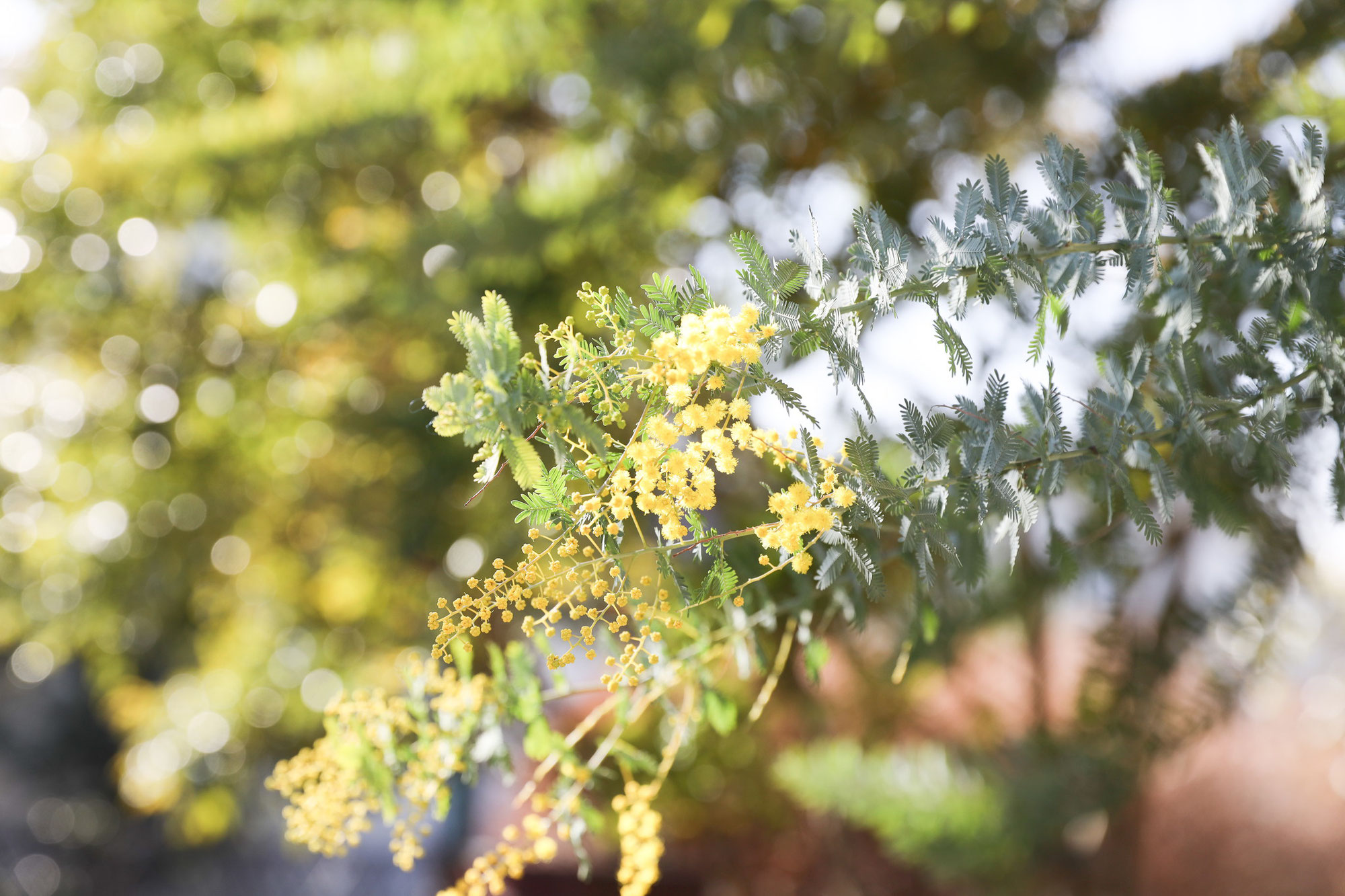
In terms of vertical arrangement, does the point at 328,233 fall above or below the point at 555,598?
below

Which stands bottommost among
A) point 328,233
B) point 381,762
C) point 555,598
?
point 328,233

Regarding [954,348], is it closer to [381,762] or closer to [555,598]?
[555,598]

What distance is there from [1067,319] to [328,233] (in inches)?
44.8

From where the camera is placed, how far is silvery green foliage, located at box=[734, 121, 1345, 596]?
0.84ft

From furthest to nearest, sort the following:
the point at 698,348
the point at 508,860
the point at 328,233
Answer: the point at 328,233, the point at 508,860, the point at 698,348

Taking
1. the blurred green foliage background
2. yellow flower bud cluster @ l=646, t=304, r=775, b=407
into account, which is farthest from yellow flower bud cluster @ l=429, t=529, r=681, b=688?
the blurred green foliage background

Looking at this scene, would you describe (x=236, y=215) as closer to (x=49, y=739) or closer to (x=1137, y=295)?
(x=1137, y=295)

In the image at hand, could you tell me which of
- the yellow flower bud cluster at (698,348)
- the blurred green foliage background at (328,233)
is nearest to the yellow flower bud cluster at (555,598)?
the yellow flower bud cluster at (698,348)

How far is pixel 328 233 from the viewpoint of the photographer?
1192mm

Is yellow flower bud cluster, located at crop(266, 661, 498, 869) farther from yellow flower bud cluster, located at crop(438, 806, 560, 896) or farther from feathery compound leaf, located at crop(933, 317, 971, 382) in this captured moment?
feathery compound leaf, located at crop(933, 317, 971, 382)

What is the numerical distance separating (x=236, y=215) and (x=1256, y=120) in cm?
113

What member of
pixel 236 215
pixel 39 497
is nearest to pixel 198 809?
pixel 39 497

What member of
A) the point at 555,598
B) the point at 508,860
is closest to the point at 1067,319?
the point at 555,598

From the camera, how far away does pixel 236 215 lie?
1.10m
